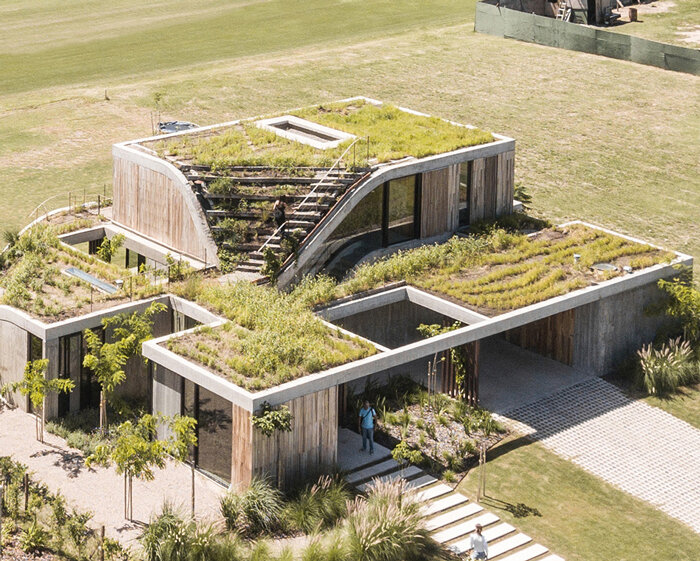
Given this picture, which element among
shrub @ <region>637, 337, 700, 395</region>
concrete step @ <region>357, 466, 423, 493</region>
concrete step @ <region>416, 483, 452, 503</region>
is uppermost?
shrub @ <region>637, 337, 700, 395</region>

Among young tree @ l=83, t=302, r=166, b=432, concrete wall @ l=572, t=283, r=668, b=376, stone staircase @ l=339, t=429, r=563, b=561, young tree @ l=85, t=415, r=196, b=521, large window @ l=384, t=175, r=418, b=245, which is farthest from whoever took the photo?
large window @ l=384, t=175, r=418, b=245

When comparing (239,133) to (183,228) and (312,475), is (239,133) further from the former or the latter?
(312,475)

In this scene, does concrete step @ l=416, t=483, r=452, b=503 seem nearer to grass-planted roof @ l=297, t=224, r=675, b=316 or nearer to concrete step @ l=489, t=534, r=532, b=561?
concrete step @ l=489, t=534, r=532, b=561

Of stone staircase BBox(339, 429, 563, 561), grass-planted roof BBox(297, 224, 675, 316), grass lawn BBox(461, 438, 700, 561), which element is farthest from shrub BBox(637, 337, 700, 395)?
stone staircase BBox(339, 429, 563, 561)

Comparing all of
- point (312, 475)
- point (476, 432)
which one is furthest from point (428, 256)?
point (312, 475)

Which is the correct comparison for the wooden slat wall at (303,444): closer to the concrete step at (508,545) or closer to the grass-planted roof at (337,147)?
the concrete step at (508,545)

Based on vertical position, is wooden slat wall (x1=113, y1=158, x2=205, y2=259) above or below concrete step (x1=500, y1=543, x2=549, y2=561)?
above

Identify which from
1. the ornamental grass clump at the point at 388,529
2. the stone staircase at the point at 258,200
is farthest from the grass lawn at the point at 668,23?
the ornamental grass clump at the point at 388,529

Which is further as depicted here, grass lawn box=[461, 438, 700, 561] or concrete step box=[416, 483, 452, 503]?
concrete step box=[416, 483, 452, 503]

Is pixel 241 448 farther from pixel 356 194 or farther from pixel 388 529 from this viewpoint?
pixel 356 194
